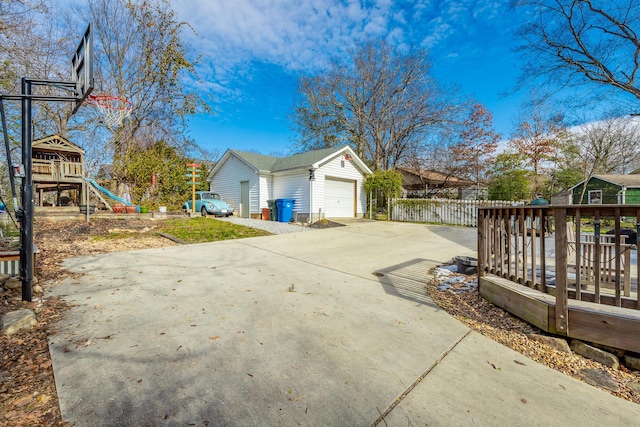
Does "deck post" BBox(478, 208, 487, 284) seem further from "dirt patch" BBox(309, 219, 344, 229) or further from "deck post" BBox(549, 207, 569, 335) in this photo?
"dirt patch" BBox(309, 219, 344, 229)

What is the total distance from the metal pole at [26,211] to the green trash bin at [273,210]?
11.0 metres

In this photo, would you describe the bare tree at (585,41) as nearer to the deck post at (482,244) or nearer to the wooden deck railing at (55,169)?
the deck post at (482,244)

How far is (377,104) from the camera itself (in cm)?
2183

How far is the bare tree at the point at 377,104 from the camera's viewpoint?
67.6 feet

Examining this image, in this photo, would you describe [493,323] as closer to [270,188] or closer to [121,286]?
[121,286]

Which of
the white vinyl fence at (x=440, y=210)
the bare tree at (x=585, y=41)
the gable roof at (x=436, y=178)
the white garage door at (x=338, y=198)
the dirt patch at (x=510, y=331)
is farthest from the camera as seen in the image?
the gable roof at (x=436, y=178)

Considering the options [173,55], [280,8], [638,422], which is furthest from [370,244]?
[173,55]

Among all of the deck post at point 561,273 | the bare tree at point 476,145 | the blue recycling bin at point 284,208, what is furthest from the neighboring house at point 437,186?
the deck post at point 561,273

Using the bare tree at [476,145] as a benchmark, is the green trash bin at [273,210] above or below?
below

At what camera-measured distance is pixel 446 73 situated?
20.2 meters

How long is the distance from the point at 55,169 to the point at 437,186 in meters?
23.3

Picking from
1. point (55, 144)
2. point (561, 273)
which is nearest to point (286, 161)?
point (55, 144)

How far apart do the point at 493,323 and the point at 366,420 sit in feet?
7.31

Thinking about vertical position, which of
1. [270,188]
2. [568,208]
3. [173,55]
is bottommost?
[568,208]
